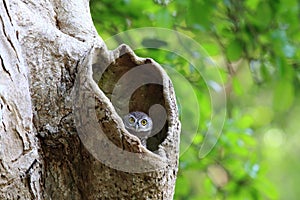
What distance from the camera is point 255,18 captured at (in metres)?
3.13

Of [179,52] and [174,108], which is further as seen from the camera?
[179,52]

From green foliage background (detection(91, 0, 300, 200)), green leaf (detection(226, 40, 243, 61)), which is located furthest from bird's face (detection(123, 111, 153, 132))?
green leaf (detection(226, 40, 243, 61))

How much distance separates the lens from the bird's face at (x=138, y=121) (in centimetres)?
180

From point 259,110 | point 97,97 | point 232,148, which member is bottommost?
point 97,97

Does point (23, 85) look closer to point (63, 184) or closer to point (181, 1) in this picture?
point (63, 184)

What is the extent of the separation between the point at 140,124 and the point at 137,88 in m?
0.11

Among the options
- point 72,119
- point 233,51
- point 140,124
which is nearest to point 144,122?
point 140,124

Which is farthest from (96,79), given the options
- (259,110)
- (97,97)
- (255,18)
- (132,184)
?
(259,110)

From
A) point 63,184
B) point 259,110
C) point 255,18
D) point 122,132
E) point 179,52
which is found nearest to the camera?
point 122,132

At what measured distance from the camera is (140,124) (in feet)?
6.12

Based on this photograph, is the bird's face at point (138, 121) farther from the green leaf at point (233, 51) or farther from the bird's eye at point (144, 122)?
the green leaf at point (233, 51)

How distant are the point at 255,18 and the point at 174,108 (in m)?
1.58

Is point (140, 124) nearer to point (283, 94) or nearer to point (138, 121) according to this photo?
point (138, 121)

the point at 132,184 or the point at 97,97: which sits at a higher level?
the point at 97,97
